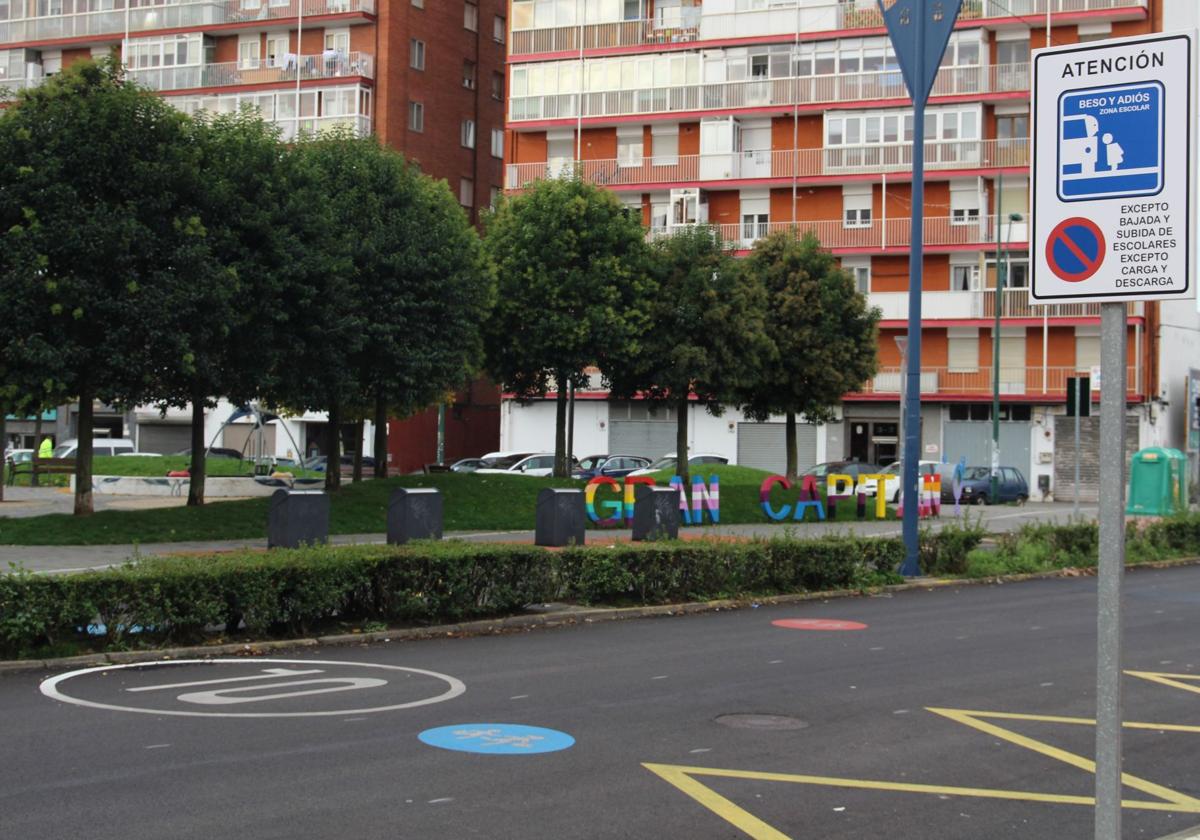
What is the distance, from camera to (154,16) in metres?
62.7

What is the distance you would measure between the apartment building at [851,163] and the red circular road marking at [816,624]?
3814 cm

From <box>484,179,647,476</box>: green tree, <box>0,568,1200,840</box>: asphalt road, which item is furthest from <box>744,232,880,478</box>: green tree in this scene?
<box>0,568,1200,840</box>: asphalt road

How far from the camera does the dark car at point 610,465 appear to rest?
48.4 metres

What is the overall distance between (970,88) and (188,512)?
38874mm

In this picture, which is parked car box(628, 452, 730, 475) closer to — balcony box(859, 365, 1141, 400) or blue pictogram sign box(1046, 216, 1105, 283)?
balcony box(859, 365, 1141, 400)

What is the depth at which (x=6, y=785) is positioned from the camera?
7246mm

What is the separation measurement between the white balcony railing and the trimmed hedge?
124 feet

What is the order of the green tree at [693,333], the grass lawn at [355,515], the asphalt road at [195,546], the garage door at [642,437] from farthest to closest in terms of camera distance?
the garage door at [642,437] < the green tree at [693,333] < the grass lawn at [355,515] < the asphalt road at [195,546]

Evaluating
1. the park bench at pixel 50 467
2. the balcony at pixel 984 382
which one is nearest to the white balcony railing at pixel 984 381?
the balcony at pixel 984 382

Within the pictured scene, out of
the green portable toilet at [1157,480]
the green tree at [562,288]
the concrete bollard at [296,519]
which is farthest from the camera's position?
the green portable toilet at [1157,480]

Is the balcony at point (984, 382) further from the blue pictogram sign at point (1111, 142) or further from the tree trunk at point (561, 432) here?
the blue pictogram sign at point (1111, 142)

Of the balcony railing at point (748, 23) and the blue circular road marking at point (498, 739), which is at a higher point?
the balcony railing at point (748, 23)

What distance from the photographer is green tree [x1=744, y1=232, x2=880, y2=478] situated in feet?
141

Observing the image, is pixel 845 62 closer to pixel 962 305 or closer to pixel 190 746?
pixel 962 305
